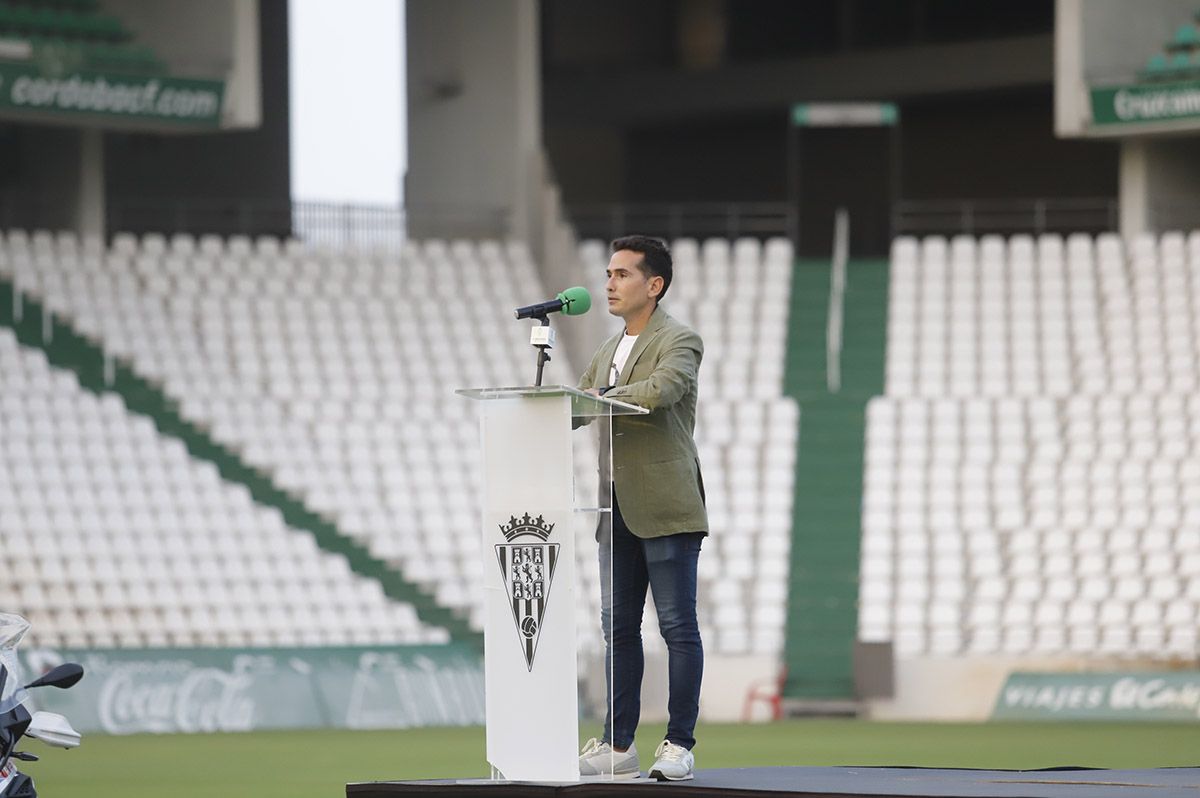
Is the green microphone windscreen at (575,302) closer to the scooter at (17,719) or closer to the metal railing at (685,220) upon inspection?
the scooter at (17,719)

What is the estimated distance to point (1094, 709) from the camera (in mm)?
14469

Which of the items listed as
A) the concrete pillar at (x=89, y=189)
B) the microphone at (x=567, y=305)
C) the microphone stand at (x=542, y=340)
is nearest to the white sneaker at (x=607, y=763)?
the microphone stand at (x=542, y=340)

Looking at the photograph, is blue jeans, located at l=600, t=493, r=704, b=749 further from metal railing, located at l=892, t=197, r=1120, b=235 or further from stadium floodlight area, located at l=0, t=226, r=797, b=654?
metal railing, located at l=892, t=197, r=1120, b=235

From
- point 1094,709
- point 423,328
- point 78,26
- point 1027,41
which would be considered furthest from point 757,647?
point 1027,41

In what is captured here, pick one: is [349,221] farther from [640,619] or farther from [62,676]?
[62,676]

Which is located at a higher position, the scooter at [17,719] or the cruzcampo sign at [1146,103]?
the cruzcampo sign at [1146,103]

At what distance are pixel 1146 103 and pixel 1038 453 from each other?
160 inches

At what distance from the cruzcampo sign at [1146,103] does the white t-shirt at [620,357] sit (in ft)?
44.8

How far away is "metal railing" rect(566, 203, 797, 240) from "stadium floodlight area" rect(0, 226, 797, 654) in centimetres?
379

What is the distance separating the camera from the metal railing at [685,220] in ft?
76.5

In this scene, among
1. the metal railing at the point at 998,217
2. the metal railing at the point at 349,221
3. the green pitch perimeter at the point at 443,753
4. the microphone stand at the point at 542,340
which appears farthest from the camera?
the metal railing at the point at 998,217

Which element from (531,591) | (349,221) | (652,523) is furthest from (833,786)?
(349,221)

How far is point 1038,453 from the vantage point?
16609mm

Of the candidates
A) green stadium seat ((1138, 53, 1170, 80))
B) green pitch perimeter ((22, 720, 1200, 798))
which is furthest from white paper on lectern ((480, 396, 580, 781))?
green stadium seat ((1138, 53, 1170, 80))
